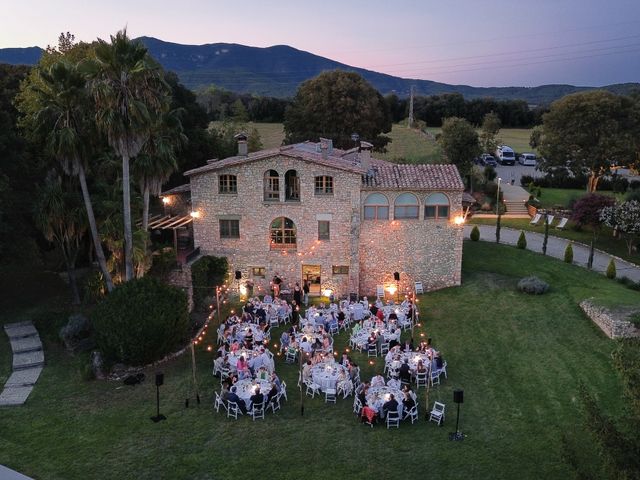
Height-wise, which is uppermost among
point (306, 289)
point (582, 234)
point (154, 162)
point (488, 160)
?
point (154, 162)

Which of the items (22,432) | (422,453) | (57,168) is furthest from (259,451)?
(57,168)

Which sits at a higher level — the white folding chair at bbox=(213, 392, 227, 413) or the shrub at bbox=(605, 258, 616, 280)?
the shrub at bbox=(605, 258, 616, 280)

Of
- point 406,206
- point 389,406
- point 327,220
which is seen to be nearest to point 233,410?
point 389,406

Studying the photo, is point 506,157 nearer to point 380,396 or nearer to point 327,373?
point 327,373

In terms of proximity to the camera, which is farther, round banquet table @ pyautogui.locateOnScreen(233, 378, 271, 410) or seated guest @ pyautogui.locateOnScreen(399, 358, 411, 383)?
seated guest @ pyautogui.locateOnScreen(399, 358, 411, 383)

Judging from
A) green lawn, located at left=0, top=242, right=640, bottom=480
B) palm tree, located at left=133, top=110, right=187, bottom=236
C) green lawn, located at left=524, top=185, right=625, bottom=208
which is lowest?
green lawn, located at left=0, top=242, right=640, bottom=480

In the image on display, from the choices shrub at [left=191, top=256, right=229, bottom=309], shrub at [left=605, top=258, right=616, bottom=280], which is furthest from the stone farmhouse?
shrub at [left=605, top=258, right=616, bottom=280]

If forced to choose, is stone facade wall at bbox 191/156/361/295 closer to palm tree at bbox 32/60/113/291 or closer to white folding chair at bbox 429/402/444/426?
palm tree at bbox 32/60/113/291
